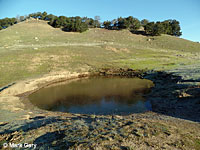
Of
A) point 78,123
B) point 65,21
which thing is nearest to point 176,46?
point 65,21

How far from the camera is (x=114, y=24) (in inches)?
4491

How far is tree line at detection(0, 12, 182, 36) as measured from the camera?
9619cm

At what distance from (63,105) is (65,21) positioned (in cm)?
9139

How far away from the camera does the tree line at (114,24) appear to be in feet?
316

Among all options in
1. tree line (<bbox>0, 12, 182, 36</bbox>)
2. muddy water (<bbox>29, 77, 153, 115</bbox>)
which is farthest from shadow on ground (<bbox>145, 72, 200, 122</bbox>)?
tree line (<bbox>0, 12, 182, 36</bbox>)

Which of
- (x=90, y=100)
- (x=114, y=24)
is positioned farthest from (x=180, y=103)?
(x=114, y=24)

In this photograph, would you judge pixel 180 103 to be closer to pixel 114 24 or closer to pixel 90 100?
pixel 90 100

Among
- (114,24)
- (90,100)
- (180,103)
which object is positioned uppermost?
(114,24)

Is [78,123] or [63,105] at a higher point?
[78,123]

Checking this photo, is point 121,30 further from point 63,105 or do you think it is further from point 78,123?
point 78,123

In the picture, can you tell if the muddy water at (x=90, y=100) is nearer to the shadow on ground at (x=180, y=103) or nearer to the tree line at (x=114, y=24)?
the shadow on ground at (x=180, y=103)

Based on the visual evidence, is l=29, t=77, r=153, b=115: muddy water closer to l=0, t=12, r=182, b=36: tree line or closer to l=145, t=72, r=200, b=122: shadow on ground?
l=145, t=72, r=200, b=122: shadow on ground

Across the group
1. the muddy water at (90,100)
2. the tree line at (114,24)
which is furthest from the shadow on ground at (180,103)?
the tree line at (114,24)

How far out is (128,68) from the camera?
43875 millimetres
